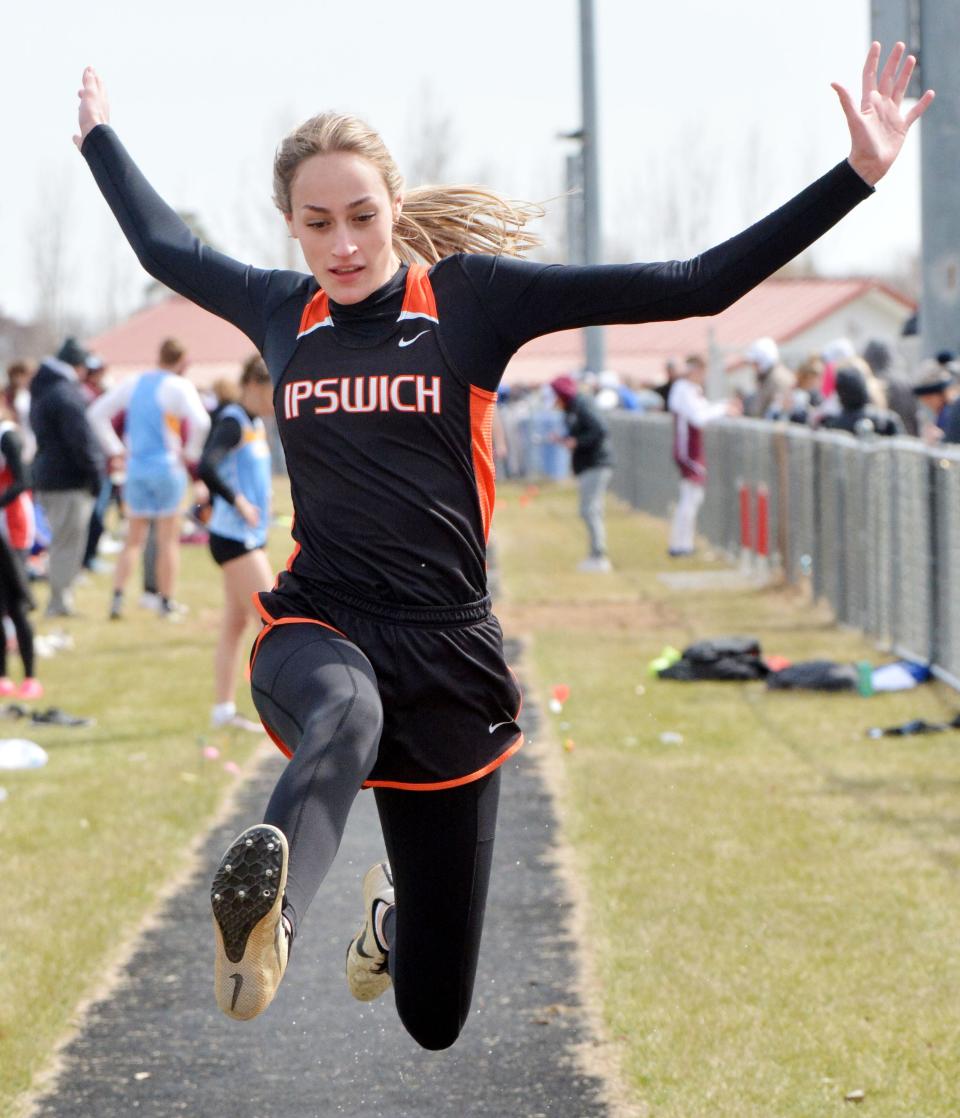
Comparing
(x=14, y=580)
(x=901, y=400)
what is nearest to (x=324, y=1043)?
(x=14, y=580)

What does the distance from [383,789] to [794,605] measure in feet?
40.0

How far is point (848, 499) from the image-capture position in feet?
46.3

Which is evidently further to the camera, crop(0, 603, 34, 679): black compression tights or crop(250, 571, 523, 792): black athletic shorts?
crop(0, 603, 34, 679): black compression tights

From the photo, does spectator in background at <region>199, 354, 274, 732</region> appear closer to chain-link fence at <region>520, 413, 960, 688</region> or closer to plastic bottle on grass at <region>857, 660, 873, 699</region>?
plastic bottle on grass at <region>857, 660, 873, 699</region>

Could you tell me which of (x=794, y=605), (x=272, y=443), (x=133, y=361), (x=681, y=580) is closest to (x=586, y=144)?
(x=681, y=580)

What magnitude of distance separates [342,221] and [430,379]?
1.28ft

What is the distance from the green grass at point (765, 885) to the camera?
5.26 meters

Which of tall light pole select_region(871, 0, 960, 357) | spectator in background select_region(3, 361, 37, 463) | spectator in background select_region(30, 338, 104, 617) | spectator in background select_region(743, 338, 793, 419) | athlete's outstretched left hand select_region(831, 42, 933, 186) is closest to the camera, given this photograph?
athlete's outstretched left hand select_region(831, 42, 933, 186)

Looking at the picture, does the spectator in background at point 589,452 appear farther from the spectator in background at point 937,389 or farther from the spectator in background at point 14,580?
the spectator in background at point 14,580

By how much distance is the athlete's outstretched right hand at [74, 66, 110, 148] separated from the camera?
15.8 feet

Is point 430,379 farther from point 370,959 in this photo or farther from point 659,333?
point 659,333

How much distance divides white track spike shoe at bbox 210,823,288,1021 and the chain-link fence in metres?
8.10

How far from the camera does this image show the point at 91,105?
4.85m

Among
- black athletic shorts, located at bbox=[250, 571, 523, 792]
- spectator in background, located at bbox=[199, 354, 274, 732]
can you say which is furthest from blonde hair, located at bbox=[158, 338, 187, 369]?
black athletic shorts, located at bbox=[250, 571, 523, 792]
